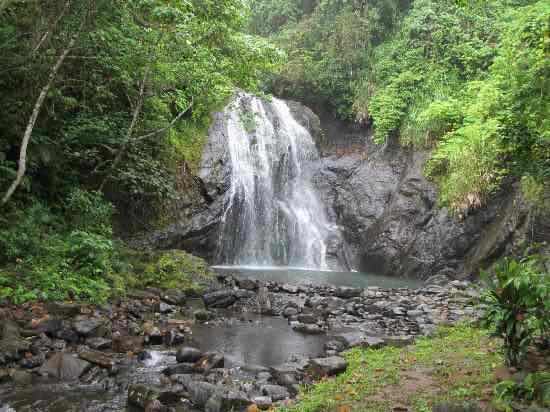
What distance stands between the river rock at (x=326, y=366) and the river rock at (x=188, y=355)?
1522 mm

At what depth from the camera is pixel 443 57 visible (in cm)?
2138

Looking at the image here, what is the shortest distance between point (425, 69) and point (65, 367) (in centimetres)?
2041

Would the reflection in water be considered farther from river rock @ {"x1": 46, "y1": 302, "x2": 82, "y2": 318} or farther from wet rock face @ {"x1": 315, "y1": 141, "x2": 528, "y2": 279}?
wet rock face @ {"x1": 315, "y1": 141, "x2": 528, "y2": 279}

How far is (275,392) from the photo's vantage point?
5074 mm

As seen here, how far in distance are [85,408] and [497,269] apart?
4406mm

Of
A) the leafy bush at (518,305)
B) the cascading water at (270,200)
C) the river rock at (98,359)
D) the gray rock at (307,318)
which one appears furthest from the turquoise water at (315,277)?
the leafy bush at (518,305)

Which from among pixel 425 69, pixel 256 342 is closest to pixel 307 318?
pixel 256 342

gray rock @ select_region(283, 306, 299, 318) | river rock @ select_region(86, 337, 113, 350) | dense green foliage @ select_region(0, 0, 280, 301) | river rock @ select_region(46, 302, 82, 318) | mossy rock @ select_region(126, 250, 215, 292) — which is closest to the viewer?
river rock @ select_region(86, 337, 113, 350)

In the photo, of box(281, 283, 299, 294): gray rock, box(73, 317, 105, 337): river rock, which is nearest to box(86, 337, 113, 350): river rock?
box(73, 317, 105, 337): river rock

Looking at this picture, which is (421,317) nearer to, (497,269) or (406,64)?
(497,269)

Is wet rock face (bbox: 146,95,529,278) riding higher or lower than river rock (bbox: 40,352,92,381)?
higher

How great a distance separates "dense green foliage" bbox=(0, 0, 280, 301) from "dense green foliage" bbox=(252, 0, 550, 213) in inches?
291

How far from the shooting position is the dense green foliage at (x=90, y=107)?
316 inches

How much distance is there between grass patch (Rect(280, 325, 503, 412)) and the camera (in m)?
4.25
